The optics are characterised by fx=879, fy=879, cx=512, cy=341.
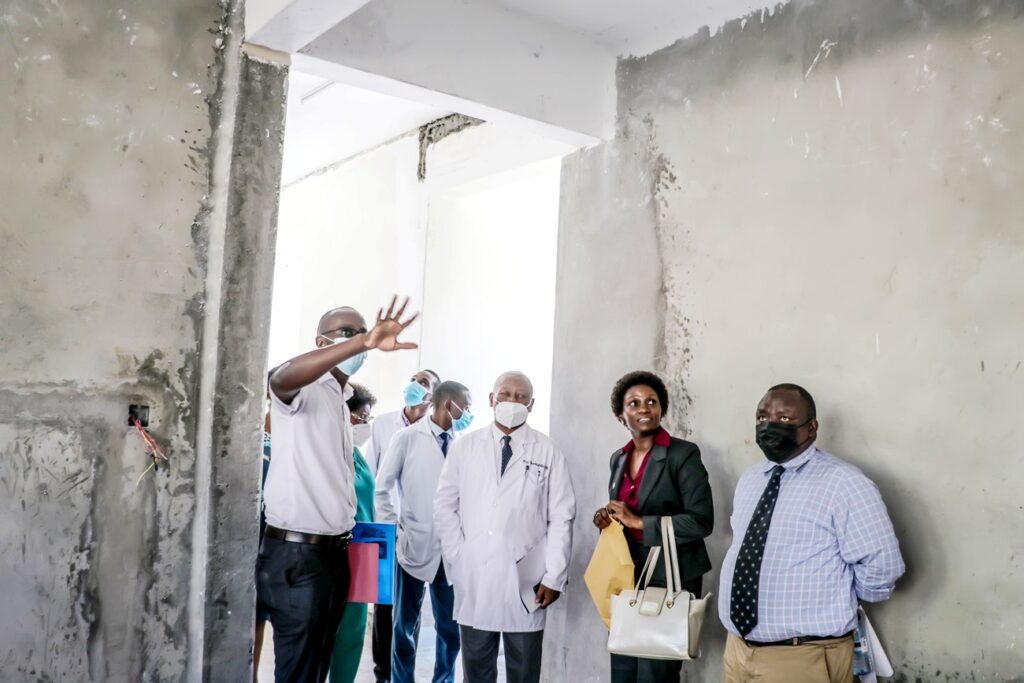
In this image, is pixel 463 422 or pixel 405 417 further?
pixel 405 417

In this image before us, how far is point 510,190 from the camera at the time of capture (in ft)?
22.3

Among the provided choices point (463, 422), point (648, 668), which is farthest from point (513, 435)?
point (463, 422)

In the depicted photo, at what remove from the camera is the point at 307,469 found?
9.96ft

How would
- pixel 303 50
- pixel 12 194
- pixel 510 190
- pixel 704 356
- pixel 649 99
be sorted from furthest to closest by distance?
pixel 510 190 → pixel 649 99 → pixel 704 356 → pixel 303 50 → pixel 12 194

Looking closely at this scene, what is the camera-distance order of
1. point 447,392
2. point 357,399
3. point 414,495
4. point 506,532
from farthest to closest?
point 447,392
point 414,495
point 357,399
point 506,532

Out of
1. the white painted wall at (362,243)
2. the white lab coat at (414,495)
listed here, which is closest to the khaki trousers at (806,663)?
the white lab coat at (414,495)

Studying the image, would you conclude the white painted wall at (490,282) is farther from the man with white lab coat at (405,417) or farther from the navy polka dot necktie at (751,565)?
the navy polka dot necktie at (751,565)

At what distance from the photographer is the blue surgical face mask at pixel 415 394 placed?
5.64 meters

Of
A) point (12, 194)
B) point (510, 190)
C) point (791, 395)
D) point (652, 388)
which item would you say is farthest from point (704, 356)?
point (510, 190)

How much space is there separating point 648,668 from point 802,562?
2.60 ft

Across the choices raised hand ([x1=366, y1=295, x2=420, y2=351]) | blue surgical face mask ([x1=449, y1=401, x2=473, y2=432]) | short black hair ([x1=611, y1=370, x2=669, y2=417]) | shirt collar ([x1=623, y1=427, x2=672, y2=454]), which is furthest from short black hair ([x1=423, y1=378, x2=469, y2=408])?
raised hand ([x1=366, y1=295, x2=420, y2=351])

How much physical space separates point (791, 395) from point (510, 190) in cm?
403

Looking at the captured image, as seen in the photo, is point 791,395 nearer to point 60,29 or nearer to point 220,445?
point 220,445

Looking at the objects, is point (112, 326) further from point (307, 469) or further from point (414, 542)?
point (414, 542)
